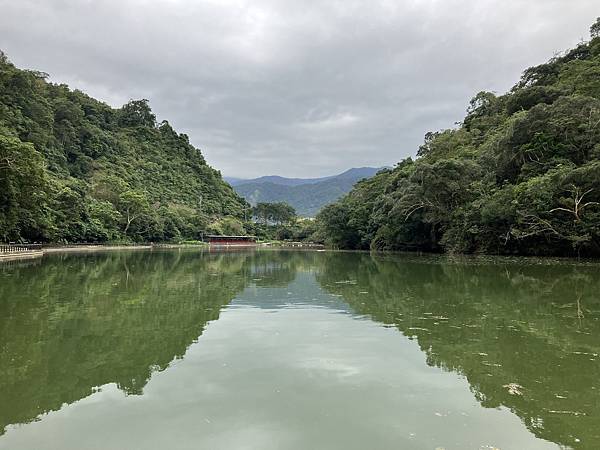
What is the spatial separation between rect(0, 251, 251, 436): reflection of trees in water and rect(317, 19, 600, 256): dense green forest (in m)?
18.4

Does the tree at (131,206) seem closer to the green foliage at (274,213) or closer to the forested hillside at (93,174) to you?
the forested hillside at (93,174)

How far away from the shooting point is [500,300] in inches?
429

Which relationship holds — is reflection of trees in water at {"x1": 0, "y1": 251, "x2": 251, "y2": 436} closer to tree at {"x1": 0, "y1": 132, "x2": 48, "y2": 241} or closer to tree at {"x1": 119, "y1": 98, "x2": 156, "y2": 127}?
tree at {"x1": 0, "y1": 132, "x2": 48, "y2": 241}

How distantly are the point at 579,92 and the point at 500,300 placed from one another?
31.7 meters

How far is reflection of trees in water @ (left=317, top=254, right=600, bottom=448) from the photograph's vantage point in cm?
432

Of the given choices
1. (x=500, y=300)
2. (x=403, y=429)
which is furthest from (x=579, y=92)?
(x=403, y=429)

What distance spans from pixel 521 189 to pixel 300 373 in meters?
24.2

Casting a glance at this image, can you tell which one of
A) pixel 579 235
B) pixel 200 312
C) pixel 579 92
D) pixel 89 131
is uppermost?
pixel 89 131

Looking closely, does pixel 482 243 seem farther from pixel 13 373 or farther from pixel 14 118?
pixel 14 118

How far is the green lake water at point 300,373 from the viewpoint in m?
3.77

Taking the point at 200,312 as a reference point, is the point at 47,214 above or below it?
above

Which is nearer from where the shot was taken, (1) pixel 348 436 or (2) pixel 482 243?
(1) pixel 348 436

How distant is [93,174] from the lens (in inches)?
2655

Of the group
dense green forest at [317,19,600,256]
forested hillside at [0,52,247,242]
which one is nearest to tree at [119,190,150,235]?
forested hillside at [0,52,247,242]
